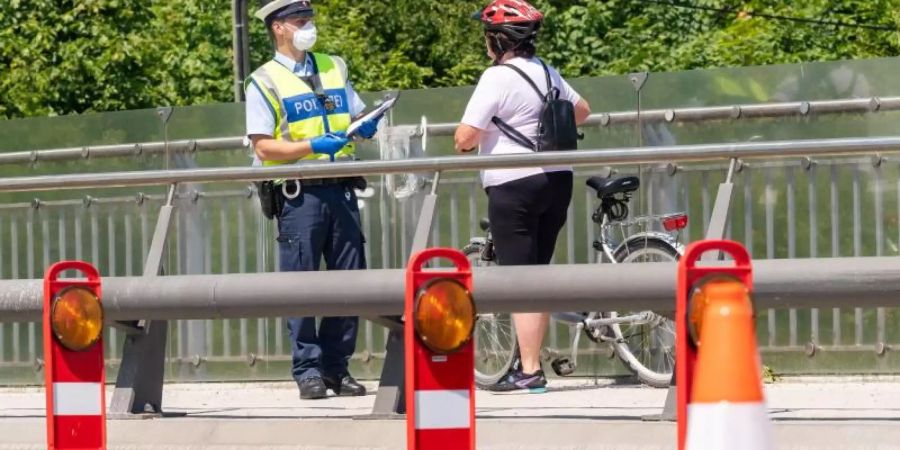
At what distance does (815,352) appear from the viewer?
10.5 meters

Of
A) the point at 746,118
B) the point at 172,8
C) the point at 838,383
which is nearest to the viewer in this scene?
the point at 838,383

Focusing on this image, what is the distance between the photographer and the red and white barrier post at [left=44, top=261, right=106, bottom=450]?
21.9ft

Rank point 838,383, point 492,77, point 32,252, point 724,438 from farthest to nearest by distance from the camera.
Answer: point 32,252, point 838,383, point 492,77, point 724,438

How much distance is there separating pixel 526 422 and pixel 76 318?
1810mm

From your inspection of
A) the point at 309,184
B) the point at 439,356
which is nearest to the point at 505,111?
the point at 309,184

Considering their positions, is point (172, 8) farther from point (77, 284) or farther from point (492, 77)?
point (77, 284)

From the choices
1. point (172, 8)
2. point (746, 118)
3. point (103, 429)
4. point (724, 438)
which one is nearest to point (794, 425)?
point (103, 429)

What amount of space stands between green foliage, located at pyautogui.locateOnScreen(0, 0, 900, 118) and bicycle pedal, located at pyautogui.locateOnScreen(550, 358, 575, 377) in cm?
1808

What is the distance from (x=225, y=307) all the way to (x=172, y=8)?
82.3 ft

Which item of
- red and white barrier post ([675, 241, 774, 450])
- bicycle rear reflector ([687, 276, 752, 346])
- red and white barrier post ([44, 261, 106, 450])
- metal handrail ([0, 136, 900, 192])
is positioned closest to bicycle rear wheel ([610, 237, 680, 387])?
metal handrail ([0, 136, 900, 192])

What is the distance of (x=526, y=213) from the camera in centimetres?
924

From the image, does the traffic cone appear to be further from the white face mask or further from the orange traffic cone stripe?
the white face mask

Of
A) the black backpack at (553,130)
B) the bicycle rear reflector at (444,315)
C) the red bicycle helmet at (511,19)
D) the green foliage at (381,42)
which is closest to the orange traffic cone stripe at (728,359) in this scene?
the bicycle rear reflector at (444,315)

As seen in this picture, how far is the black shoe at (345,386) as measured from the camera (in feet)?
31.1
